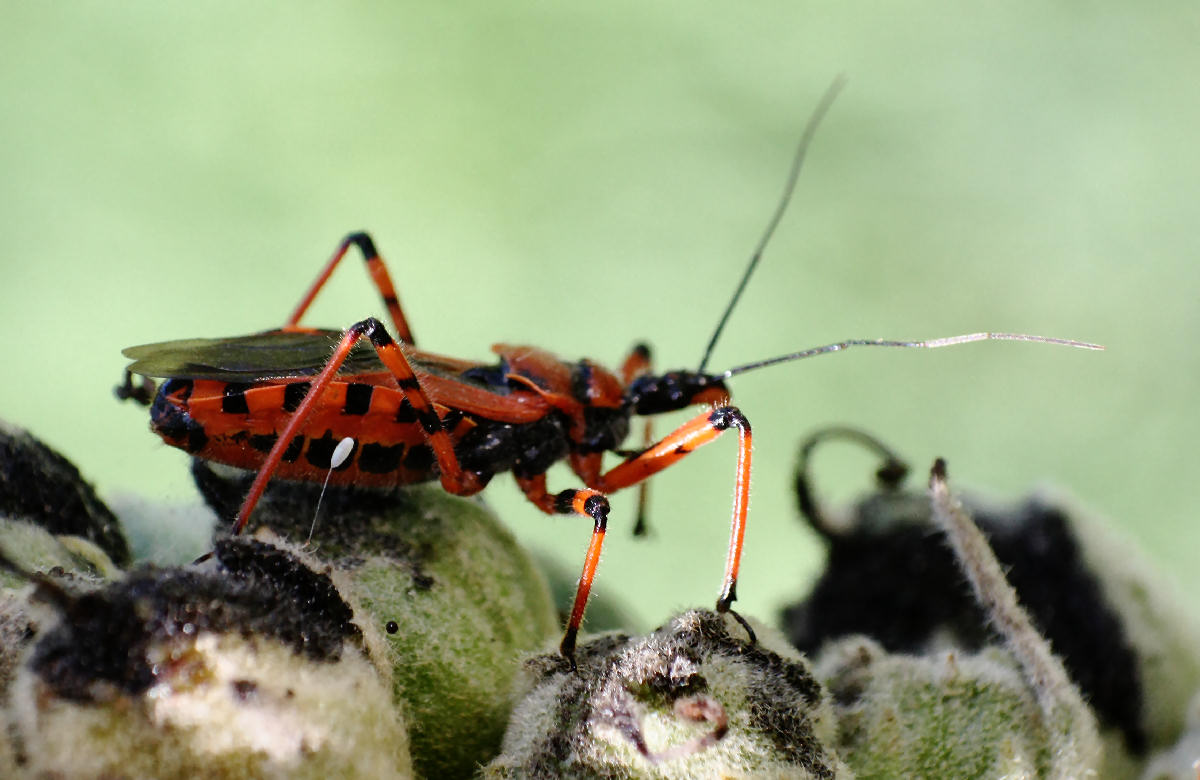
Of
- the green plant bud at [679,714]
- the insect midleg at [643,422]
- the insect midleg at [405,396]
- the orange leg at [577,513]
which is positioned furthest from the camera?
the insect midleg at [643,422]

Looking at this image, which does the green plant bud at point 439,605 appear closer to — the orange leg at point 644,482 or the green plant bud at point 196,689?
the green plant bud at point 196,689

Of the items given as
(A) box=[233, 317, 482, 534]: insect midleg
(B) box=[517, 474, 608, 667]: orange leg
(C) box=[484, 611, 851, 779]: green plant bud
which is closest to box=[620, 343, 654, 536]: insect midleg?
(B) box=[517, 474, 608, 667]: orange leg

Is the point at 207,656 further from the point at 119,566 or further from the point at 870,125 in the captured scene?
the point at 870,125

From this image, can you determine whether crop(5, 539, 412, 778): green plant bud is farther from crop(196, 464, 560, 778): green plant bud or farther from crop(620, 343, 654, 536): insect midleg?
crop(620, 343, 654, 536): insect midleg

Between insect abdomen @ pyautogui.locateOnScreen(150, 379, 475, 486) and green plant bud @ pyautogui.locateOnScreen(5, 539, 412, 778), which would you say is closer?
green plant bud @ pyautogui.locateOnScreen(5, 539, 412, 778)

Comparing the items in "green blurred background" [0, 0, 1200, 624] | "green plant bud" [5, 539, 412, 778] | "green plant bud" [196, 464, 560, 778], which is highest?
"green blurred background" [0, 0, 1200, 624]

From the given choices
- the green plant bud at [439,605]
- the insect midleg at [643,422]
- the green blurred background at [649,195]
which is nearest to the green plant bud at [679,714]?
the green plant bud at [439,605]

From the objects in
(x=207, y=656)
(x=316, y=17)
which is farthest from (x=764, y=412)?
(x=207, y=656)

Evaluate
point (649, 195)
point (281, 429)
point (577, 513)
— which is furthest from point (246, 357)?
point (649, 195)
